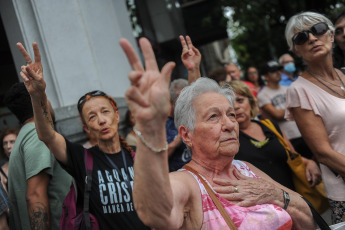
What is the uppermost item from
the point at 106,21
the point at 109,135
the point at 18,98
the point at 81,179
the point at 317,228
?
the point at 106,21

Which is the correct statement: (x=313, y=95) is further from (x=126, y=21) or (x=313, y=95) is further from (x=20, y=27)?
(x=126, y=21)

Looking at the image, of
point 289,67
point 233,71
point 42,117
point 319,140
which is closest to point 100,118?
point 42,117

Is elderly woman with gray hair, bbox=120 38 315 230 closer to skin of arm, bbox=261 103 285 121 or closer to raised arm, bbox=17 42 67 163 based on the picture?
raised arm, bbox=17 42 67 163

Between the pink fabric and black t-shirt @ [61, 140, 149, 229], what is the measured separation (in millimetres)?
1513

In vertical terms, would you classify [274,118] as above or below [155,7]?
below

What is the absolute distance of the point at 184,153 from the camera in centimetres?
334

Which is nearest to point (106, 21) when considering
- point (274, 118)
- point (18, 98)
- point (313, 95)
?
point (18, 98)

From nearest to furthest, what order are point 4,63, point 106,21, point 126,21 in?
point 106,21, point 126,21, point 4,63

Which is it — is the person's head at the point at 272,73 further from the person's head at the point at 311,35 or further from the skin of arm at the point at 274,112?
the person's head at the point at 311,35

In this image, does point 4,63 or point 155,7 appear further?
point 155,7

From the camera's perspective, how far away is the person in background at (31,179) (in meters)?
2.78

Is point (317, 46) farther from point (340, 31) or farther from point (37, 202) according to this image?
point (37, 202)

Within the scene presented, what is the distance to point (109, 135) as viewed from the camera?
9.33 ft

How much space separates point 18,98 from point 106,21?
234 centimetres
